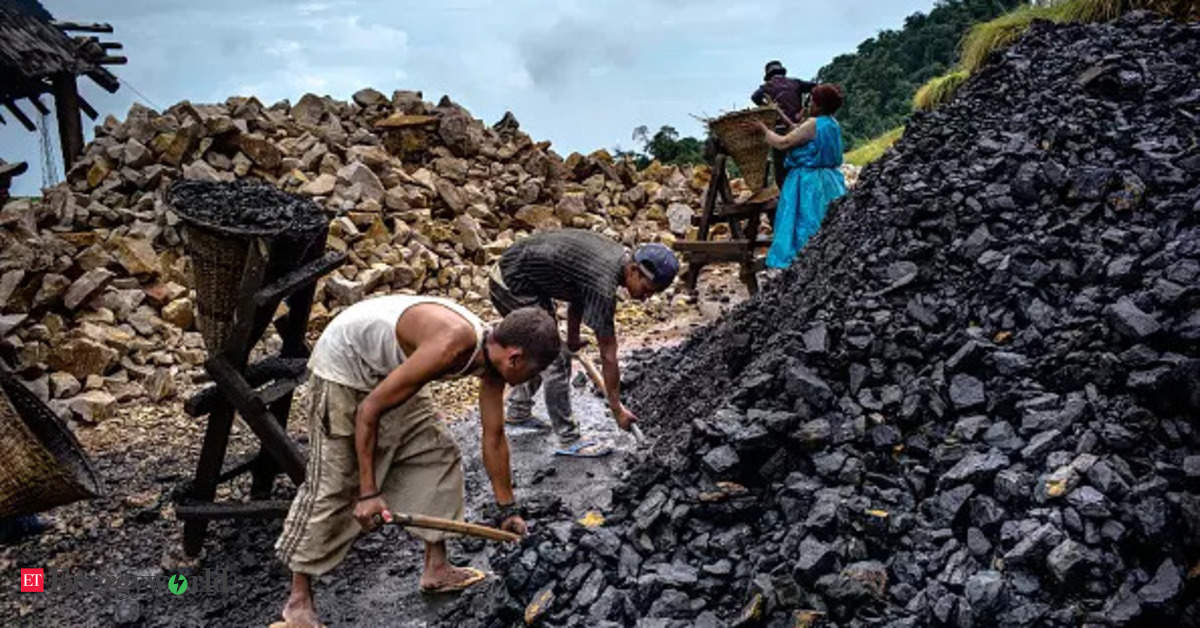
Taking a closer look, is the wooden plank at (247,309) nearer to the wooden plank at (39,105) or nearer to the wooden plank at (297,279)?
the wooden plank at (297,279)

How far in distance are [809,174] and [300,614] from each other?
14.8 ft

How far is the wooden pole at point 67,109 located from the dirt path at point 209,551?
20.3 ft

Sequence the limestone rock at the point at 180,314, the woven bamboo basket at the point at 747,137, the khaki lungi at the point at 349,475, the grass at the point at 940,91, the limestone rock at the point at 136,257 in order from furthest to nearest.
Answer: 1. the grass at the point at 940,91
2. the limestone rock at the point at 136,257
3. the limestone rock at the point at 180,314
4. the woven bamboo basket at the point at 747,137
5. the khaki lungi at the point at 349,475

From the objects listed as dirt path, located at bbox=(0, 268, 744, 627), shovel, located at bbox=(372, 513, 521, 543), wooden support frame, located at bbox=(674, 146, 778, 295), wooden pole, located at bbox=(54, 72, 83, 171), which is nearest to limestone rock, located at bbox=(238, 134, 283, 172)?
wooden pole, located at bbox=(54, 72, 83, 171)

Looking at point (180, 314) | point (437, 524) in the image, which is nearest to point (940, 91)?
point (180, 314)

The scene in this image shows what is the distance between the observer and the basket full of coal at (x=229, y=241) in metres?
3.61

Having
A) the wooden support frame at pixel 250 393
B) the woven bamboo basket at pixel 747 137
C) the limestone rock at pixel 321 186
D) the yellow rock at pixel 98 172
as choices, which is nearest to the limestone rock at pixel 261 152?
the limestone rock at pixel 321 186

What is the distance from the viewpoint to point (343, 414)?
321 centimetres

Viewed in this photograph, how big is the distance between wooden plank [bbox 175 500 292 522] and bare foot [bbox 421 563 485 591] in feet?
2.18

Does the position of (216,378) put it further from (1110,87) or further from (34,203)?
(34,203)

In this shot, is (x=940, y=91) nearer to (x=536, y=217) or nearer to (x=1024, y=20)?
(x=1024, y=20)

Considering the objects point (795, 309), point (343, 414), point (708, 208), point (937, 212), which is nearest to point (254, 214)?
point (343, 414)

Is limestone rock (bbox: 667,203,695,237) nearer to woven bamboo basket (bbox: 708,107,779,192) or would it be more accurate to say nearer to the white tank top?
woven bamboo basket (bbox: 708,107,779,192)

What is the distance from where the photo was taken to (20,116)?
34.1 ft
